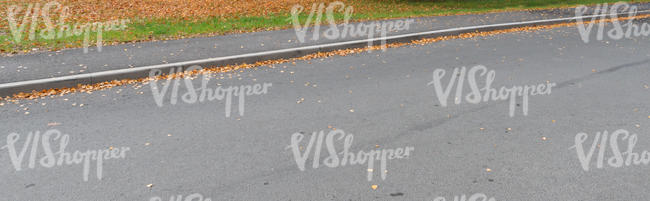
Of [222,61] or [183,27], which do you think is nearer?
[222,61]

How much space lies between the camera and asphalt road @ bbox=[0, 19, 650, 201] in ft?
12.9

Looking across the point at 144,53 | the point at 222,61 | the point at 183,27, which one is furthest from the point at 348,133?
the point at 183,27

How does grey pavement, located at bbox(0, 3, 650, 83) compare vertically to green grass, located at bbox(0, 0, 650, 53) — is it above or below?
above

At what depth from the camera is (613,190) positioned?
392cm

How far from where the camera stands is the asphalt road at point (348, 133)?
394cm

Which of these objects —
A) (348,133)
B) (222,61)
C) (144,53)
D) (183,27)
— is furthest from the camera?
(183,27)

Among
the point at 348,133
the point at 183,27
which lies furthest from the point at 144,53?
the point at 348,133

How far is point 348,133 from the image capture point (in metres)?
5.11

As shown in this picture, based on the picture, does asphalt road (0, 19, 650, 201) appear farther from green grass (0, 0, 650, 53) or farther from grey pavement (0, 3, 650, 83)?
green grass (0, 0, 650, 53)

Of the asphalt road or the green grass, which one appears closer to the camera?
the asphalt road

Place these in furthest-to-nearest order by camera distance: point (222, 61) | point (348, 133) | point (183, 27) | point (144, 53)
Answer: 1. point (183, 27)
2. point (144, 53)
3. point (222, 61)
4. point (348, 133)

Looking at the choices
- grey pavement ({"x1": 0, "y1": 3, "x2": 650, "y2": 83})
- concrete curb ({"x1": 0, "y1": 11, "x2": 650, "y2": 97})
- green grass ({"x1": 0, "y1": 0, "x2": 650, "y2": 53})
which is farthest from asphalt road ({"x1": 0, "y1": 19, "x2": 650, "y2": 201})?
green grass ({"x1": 0, "y1": 0, "x2": 650, "y2": 53})

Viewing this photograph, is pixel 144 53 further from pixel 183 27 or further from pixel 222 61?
pixel 183 27

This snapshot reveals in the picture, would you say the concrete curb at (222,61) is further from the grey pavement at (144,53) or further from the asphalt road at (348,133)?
the asphalt road at (348,133)
